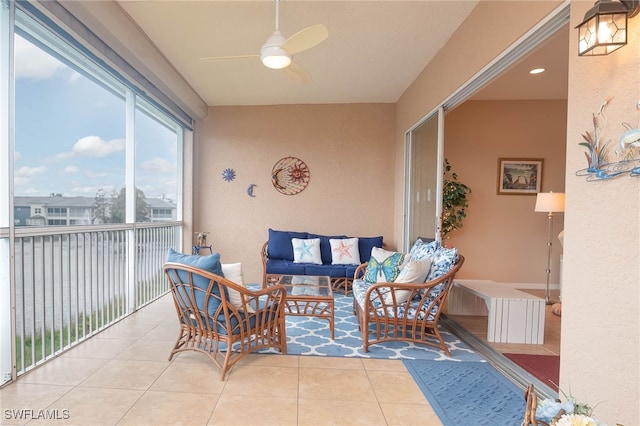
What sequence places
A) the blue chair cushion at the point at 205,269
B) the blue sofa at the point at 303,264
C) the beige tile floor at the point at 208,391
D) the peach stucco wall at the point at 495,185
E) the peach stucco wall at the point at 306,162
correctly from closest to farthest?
the beige tile floor at the point at 208,391 → the blue chair cushion at the point at 205,269 → the blue sofa at the point at 303,264 → the peach stucco wall at the point at 495,185 → the peach stucco wall at the point at 306,162

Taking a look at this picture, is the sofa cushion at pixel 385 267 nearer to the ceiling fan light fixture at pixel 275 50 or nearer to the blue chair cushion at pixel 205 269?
the blue chair cushion at pixel 205 269

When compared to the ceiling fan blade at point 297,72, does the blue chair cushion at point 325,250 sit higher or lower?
lower

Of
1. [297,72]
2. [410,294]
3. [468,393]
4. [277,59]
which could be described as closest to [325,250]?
[410,294]

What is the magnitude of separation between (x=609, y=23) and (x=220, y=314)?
2689mm

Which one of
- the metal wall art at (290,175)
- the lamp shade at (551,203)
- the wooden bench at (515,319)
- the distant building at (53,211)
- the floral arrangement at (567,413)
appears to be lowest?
the wooden bench at (515,319)

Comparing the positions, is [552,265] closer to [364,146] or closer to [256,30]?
[364,146]

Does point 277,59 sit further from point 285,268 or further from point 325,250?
point 325,250

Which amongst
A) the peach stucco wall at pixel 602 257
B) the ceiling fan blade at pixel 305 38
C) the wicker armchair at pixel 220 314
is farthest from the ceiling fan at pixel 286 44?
the wicker armchair at pixel 220 314

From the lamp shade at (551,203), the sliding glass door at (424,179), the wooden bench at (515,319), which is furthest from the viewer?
the lamp shade at (551,203)

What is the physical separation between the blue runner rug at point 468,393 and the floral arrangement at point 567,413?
1.03 meters

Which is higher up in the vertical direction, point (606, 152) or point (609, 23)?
point (609, 23)

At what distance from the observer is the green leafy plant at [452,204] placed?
13.8 feet

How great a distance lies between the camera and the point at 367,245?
179 inches

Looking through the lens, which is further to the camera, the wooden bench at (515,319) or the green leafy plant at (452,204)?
the green leafy plant at (452,204)
